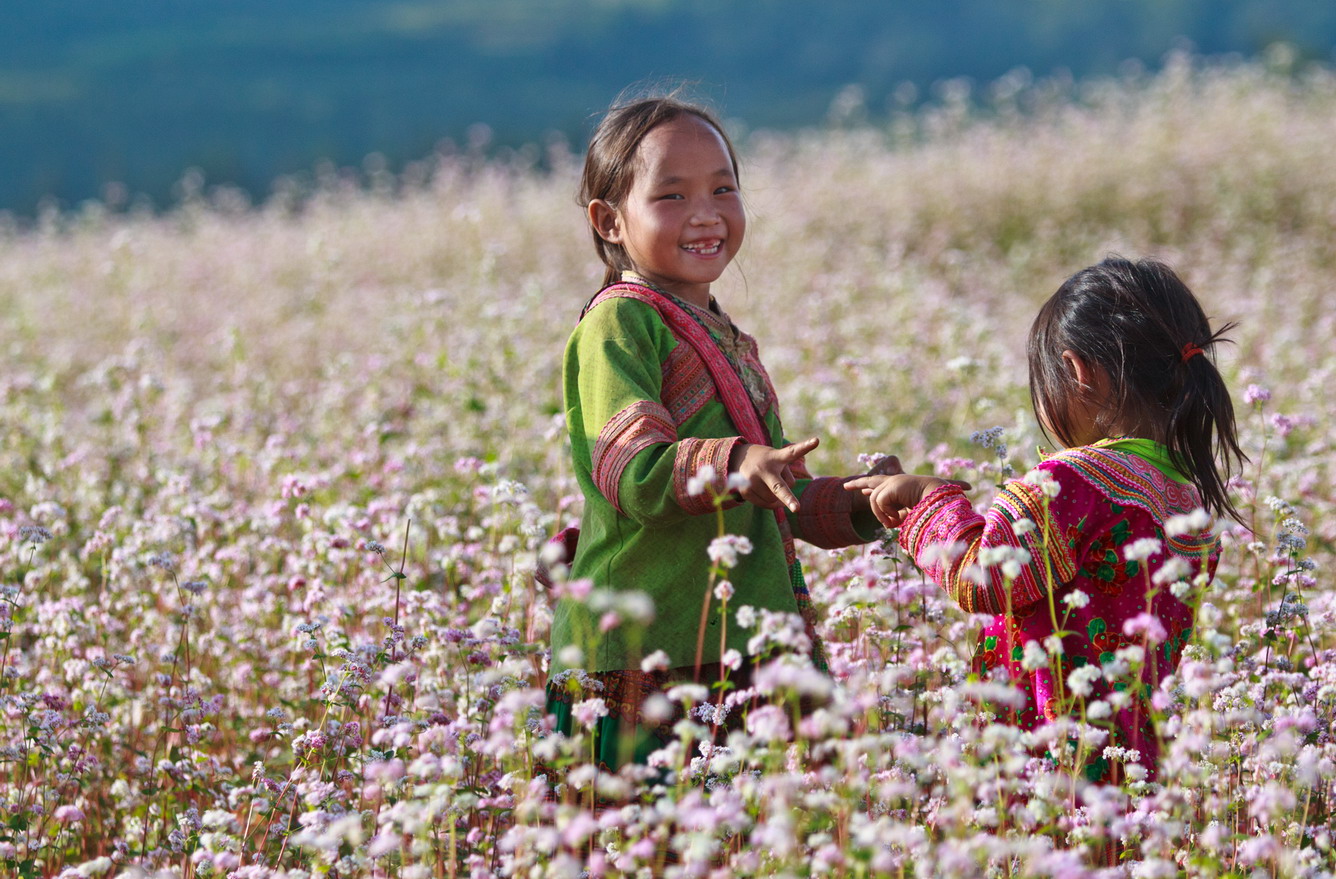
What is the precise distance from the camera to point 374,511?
438cm

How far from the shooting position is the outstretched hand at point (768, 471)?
265cm

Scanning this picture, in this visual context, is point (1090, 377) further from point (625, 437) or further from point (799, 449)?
point (625, 437)

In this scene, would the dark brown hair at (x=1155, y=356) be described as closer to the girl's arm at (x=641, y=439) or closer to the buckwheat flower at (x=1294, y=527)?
the buckwheat flower at (x=1294, y=527)

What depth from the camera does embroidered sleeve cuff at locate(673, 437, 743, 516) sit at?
2.72 m

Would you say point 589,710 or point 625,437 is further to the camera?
point 625,437

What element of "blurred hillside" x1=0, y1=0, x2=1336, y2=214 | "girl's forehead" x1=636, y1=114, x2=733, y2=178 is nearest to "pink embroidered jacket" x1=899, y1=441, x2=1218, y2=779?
"girl's forehead" x1=636, y1=114, x2=733, y2=178

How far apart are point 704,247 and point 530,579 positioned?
49.5 inches

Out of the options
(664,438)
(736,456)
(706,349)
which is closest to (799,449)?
(736,456)

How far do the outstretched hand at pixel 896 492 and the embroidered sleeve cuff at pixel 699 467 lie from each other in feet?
1.33

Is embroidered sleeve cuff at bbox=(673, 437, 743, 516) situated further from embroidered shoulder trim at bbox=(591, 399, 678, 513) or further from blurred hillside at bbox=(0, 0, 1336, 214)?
blurred hillside at bbox=(0, 0, 1336, 214)

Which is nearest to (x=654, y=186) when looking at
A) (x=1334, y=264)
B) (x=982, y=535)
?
(x=982, y=535)

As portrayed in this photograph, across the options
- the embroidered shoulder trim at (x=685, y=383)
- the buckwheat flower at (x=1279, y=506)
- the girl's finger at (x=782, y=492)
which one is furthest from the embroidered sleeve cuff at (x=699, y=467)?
the buckwheat flower at (x=1279, y=506)

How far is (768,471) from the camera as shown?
2674 millimetres

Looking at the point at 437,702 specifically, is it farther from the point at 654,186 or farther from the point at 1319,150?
the point at 1319,150
